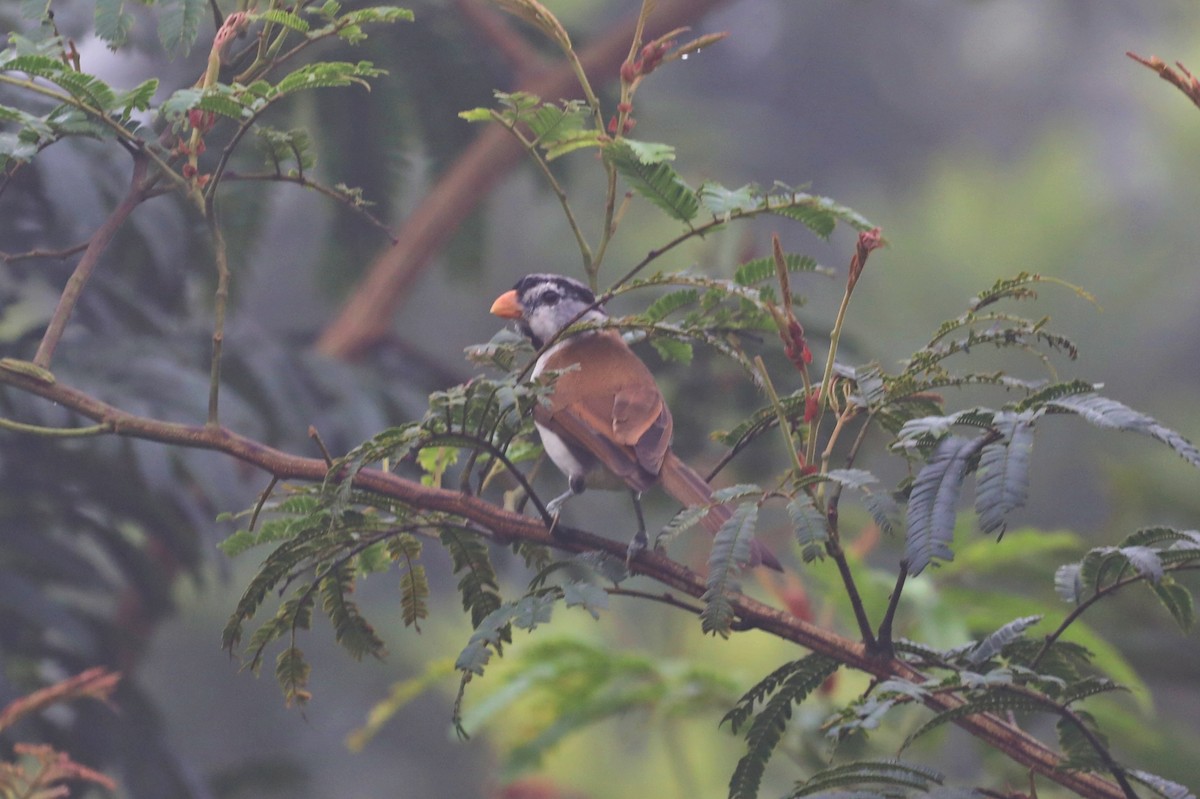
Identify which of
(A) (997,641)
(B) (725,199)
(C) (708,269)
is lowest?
(A) (997,641)

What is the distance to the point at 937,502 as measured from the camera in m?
0.69

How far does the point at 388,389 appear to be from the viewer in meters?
2.43

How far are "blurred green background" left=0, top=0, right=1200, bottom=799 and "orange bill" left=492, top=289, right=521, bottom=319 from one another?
51 centimetres

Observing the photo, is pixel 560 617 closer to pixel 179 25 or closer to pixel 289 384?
pixel 289 384

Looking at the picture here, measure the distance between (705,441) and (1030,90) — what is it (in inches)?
405

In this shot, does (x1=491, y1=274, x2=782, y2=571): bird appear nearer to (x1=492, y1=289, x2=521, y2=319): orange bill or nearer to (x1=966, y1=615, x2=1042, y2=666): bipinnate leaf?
(x1=492, y1=289, x2=521, y2=319): orange bill

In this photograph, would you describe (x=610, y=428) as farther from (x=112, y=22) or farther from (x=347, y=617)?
(x=112, y=22)

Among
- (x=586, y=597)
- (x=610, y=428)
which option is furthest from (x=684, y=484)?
(x=586, y=597)

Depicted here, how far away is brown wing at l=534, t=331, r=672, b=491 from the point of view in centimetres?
116

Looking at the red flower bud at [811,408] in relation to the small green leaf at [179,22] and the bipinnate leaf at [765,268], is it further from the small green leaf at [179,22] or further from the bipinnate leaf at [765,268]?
the small green leaf at [179,22]

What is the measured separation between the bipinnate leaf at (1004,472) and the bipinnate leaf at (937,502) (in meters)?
0.01

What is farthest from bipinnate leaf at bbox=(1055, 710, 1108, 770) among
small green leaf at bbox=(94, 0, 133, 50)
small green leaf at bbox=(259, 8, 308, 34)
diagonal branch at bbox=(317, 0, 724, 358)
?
diagonal branch at bbox=(317, 0, 724, 358)

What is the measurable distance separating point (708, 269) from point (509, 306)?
67cm

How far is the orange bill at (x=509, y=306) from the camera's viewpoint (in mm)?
1516
